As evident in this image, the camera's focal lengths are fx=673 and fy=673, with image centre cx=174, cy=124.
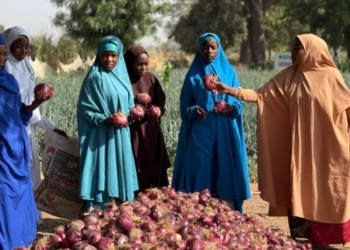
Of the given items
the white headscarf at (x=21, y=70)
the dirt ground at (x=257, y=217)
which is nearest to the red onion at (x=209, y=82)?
the white headscarf at (x=21, y=70)

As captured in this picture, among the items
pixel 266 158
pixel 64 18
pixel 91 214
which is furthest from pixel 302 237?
pixel 64 18

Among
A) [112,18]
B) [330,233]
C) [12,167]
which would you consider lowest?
[330,233]

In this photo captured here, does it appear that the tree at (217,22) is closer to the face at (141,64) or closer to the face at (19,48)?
the face at (141,64)

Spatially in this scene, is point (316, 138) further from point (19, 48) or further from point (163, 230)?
point (163, 230)

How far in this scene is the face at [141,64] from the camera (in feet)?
17.1

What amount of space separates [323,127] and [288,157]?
0.36m

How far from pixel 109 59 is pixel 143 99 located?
437 millimetres

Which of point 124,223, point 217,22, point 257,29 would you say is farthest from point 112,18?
point 124,223

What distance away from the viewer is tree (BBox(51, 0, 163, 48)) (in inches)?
999

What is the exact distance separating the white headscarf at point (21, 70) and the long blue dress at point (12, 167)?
2.11 ft

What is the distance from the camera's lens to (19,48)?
5.02 m

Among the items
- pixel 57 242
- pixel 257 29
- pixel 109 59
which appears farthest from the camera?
pixel 257 29

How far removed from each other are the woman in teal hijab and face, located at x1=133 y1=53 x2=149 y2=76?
17 cm

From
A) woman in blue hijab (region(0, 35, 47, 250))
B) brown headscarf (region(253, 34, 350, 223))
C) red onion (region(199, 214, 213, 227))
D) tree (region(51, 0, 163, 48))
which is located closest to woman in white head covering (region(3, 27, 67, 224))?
woman in blue hijab (region(0, 35, 47, 250))
